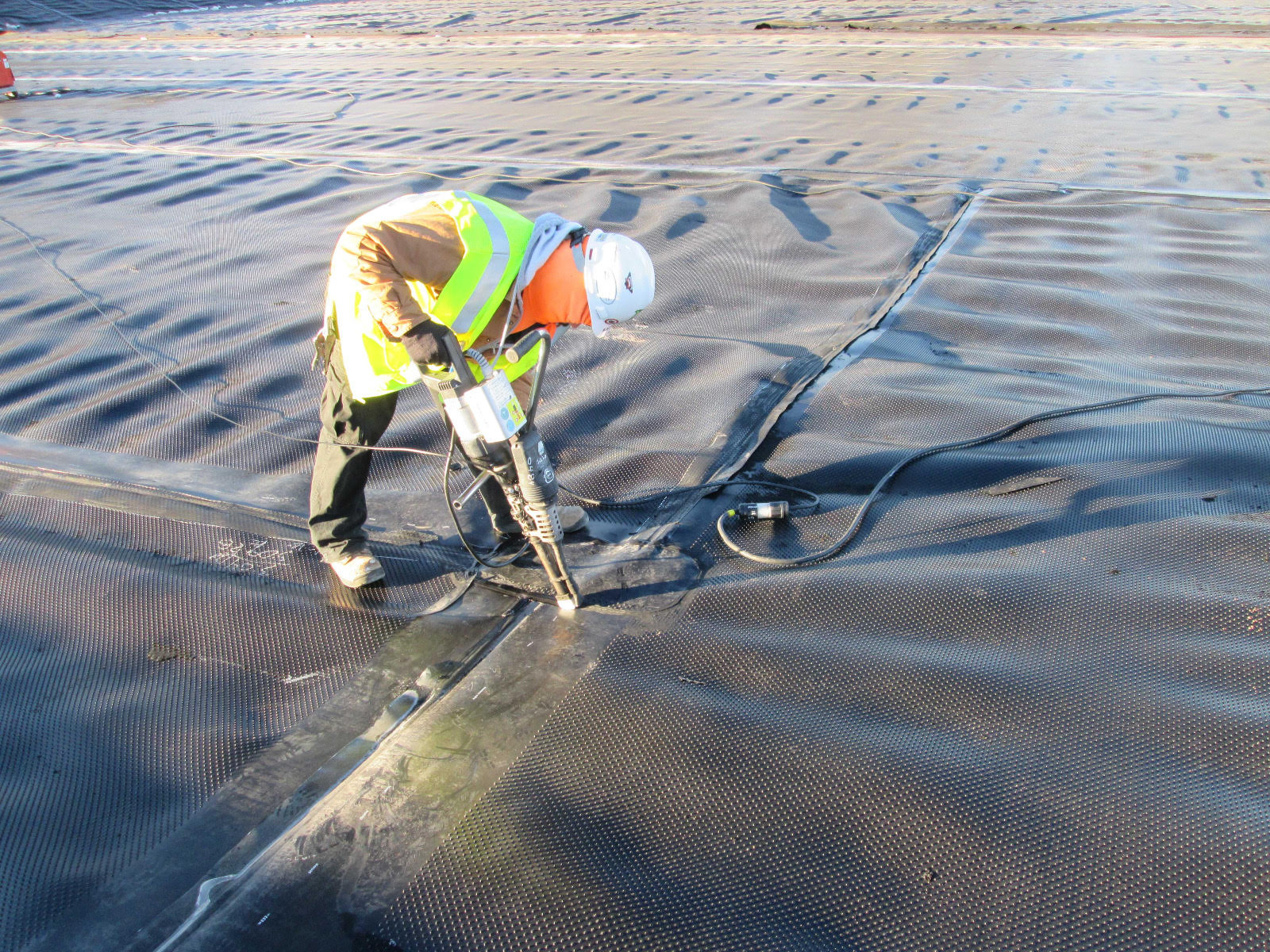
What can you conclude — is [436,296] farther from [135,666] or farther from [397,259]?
[135,666]

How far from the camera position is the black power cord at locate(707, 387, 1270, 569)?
2.42 meters

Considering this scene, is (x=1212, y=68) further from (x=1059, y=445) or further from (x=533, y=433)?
(x=533, y=433)

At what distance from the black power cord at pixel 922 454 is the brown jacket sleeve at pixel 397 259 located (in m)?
1.11

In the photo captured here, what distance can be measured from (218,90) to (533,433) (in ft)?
32.7

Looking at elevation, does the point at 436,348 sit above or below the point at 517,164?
above

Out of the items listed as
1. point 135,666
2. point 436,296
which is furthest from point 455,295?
point 135,666

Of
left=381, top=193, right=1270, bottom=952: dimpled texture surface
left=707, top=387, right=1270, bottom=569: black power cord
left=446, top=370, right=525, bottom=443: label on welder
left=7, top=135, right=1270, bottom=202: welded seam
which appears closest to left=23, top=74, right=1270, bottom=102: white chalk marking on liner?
left=7, top=135, right=1270, bottom=202: welded seam

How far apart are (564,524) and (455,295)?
88 centimetres

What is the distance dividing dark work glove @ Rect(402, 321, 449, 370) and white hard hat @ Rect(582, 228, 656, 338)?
0.40 m

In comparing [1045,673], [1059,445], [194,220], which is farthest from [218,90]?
[1045,673]

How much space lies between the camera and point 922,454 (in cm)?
281

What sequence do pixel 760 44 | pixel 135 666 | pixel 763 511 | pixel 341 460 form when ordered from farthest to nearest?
pixel 760 44
pixel 763 511
pixel 341 460
pixel 135 666

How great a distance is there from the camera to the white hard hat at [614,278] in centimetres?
210

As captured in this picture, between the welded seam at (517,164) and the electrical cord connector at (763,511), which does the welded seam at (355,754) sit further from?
the welded seam at (517,164)
